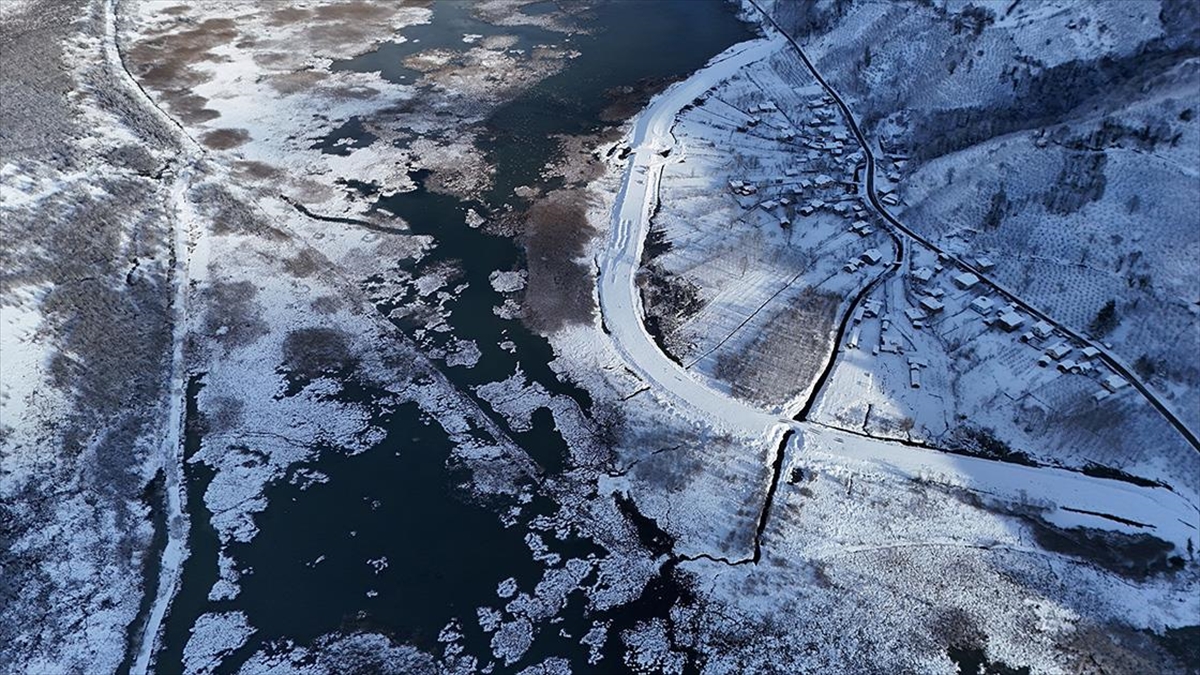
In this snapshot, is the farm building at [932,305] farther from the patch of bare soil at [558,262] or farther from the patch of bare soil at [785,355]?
the patch of bare soil at [558,262]

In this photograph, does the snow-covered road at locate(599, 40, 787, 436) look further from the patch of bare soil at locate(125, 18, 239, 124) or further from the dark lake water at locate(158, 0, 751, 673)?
the patch of bare soil at locate(125, 18, 239, 124)

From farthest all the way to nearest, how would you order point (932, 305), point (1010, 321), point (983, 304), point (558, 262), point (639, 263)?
point (558, 262)
point (639, 263)
point (932, 305)
point (983, 304)
point (1010, 321)

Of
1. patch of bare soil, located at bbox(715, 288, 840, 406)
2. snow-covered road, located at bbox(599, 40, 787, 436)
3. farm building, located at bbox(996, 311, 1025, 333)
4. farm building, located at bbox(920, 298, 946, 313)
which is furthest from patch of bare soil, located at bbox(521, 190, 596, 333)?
farm building, located at bbox(996, 311, 1025, 333)

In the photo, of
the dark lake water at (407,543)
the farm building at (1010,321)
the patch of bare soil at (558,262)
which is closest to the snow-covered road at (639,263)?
the patch of bare soil at (558,262)

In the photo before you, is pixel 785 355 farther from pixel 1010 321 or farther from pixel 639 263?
pixel 1010 321

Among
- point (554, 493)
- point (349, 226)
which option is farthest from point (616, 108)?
point (554, 493)

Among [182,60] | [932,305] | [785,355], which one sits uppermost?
[182,60]

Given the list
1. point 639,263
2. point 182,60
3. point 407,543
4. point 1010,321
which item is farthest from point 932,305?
point 182,60
